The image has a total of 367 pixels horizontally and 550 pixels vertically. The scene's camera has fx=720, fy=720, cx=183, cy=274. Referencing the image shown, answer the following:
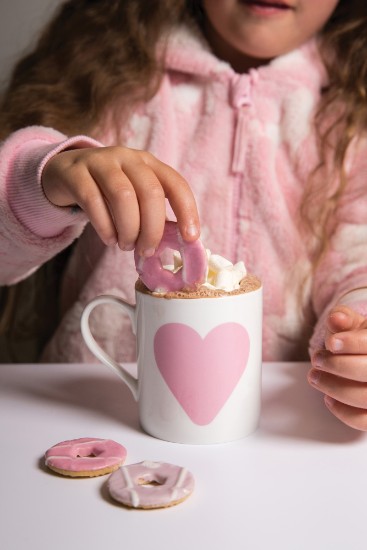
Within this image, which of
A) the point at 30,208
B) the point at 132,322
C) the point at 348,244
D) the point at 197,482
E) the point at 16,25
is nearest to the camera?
the point at 197,482

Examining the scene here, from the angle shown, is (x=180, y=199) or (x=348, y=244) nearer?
(x=180, y=199)

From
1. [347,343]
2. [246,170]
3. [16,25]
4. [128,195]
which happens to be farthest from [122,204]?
[16,25]

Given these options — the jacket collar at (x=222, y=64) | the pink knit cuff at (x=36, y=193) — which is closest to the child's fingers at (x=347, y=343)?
the pink knit cuff at (x=36, y=193)

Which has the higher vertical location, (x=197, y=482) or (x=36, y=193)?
(x=36, y=193)

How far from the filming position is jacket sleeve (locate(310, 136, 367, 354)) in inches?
35.8

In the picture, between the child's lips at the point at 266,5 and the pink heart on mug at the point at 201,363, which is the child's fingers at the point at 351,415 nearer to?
the pink heart on mug at the point at 201,363

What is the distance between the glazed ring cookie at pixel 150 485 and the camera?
19.1 inches

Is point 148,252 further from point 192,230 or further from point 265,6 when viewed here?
point 265,6

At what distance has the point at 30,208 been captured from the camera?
0.75 m

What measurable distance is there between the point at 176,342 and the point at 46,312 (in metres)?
0.62

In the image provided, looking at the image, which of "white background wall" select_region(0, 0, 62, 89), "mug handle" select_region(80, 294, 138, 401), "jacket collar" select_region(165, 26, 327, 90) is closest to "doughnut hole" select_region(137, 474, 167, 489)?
"mug handle" select_region(80, 294, 138, 401)

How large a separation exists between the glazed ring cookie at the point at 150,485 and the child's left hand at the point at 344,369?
0.48 feet

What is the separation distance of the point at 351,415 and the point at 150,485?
0.18m

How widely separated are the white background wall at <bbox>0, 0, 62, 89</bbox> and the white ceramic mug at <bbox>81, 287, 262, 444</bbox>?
88 cm
